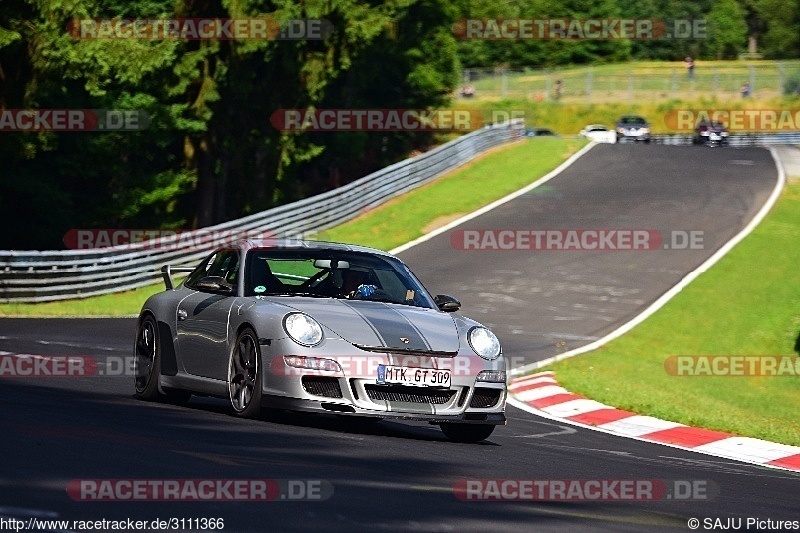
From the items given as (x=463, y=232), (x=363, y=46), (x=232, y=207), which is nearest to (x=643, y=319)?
(x=463, y=232)

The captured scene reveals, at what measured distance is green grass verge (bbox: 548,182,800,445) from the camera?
1534cm

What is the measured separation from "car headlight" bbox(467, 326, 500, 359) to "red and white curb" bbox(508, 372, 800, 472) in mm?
2459

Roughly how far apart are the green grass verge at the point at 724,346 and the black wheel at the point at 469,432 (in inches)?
149

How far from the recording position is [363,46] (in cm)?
4231

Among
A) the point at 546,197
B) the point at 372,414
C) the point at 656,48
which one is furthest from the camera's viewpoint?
the point at 656,48

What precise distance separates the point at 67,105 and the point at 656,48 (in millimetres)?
93610

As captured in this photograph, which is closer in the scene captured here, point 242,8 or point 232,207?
point 242,8

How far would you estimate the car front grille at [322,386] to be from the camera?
9578 mm

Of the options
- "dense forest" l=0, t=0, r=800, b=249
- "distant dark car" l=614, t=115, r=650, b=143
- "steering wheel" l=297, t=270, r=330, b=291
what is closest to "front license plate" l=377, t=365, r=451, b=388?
"steering wheel" l=297, t=270, r=330, b=291

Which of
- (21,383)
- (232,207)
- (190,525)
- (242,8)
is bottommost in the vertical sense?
(232,207)

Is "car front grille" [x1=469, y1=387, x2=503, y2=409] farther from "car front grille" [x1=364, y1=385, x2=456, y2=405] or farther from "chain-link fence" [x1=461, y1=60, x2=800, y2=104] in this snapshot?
"chain-link fence" [x1=461, y1=60, x2=800, y2=104]

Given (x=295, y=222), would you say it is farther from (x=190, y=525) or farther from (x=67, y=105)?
(x=190, y=525)

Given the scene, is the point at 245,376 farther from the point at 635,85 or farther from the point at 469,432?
the point at 635,85

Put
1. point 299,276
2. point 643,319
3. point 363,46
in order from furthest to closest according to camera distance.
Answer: point 363,46, point 643,319, point 299,276
